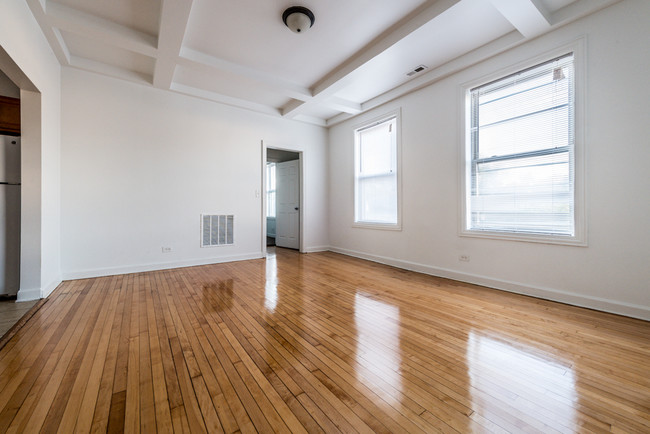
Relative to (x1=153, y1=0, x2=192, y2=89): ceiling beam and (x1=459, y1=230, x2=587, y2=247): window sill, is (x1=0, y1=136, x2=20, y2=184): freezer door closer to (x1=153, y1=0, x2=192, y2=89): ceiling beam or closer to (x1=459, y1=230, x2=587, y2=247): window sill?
(x1=153, y1=0, x2=192, y2=89): ceiling beam

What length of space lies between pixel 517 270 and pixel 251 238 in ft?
13.8

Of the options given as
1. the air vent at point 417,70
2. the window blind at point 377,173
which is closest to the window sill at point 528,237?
the window blind at point 377,173

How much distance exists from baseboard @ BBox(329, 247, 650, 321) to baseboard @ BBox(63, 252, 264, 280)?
9.63 feet

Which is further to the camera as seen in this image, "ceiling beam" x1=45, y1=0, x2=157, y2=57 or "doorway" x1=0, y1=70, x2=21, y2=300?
"doorway" x1=0, y1=70, x2=21, y2=300

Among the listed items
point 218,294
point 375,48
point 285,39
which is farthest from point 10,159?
point 375,48

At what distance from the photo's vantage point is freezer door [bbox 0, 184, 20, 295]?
2842 millimetres

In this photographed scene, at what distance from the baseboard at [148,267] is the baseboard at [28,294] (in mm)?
837

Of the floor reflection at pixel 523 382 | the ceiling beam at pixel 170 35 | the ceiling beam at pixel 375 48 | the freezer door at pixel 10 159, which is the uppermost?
the ceiling beam at pixel 375 48

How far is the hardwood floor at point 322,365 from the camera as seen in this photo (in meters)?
1.24

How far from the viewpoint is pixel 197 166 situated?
4.52m

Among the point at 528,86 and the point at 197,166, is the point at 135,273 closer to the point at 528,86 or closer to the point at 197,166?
the point at 197,166

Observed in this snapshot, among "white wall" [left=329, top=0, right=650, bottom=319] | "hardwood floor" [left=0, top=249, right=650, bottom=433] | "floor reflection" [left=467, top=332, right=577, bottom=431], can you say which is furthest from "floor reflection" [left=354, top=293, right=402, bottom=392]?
"white wall" [left=329, top=0, right=650, bottom=319]

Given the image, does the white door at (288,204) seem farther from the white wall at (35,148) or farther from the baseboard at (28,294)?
the baseboard at (28,294)

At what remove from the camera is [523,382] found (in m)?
1.51
